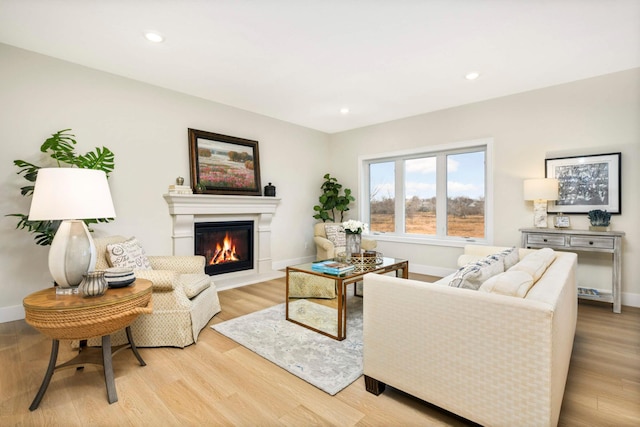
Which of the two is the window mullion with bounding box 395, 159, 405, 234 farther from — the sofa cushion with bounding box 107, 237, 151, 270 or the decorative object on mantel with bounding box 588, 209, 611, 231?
the sofa cushion with bounding box 107, 237, 151, 270

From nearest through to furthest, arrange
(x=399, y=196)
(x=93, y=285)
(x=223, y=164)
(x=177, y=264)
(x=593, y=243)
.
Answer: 1. (x=93, y=285)
2. (x=177, y=264)
3. (x=593, y=243)
4. (x=223, y=164)
5. (x=399, y=196)

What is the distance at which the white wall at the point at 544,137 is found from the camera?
10.8ft

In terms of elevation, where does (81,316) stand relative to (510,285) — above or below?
below

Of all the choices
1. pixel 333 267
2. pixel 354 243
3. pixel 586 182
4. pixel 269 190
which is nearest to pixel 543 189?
pixel 586 182

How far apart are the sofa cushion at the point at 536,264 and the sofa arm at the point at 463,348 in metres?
0.54

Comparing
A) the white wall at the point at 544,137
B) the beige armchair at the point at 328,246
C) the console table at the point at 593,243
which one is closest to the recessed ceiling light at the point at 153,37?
the beige armchair at the point at 328,246

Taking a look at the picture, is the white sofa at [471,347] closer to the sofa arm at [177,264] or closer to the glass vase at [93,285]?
the glass vase at [93,285]

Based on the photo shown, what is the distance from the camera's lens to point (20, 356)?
2.27m

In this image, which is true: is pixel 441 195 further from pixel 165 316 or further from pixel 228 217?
pixel 165 316

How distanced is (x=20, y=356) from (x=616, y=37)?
5461mm

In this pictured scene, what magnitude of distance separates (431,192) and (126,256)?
4201mm

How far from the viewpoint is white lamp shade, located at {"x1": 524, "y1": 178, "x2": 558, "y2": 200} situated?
3.47 metres

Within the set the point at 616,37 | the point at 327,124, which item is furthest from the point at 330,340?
the point at 327,124

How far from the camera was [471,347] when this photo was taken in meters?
1.38
